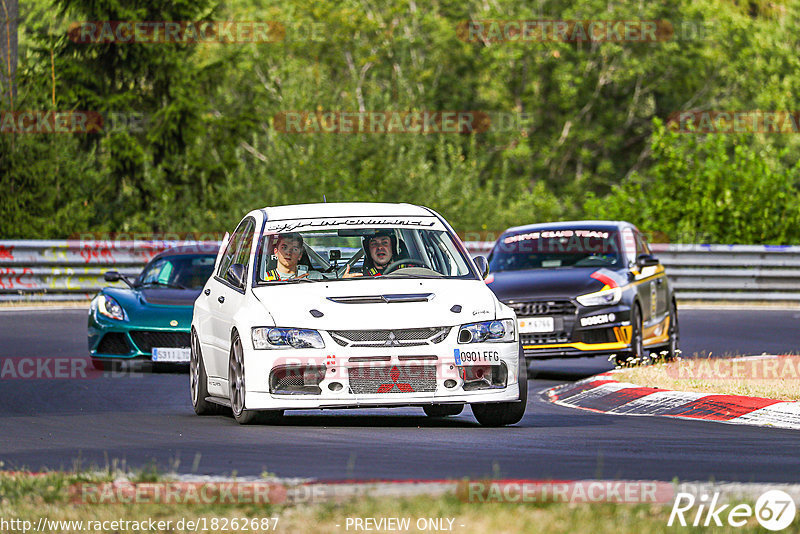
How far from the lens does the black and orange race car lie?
52.7 ft

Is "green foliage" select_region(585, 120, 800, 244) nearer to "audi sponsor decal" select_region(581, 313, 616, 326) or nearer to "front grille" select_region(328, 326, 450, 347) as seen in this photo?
"audi sponsor decal" select_region(581, 313, 616, 326)

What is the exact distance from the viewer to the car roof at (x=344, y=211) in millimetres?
11648

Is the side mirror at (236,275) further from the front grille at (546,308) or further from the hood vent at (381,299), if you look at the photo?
the front grille at (546,308)

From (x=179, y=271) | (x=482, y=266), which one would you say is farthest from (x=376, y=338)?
(x=179, y=271)

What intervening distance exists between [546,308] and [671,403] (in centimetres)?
351

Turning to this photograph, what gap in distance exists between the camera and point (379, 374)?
33.4 ft

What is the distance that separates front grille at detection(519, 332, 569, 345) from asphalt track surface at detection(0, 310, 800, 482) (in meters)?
1.10

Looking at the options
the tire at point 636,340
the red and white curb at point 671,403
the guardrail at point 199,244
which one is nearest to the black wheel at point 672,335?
the tire at point 636,340

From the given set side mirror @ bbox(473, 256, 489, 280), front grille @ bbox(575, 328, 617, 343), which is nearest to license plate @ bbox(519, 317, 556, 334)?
front grille @ bbox(575, 328, 617, 343)

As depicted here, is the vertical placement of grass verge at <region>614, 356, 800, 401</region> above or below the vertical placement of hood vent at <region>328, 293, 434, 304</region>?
below

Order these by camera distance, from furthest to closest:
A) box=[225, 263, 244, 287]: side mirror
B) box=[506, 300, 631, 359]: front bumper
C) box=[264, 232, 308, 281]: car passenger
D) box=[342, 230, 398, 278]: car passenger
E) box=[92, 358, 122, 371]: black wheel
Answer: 1. box=[92, 358, 122, 371]: black wheel
2. box=[506, 300, 631, 359]: front bumper
3. box=[342, 230, 398, 278]: car passenger
4. box=[264, 232, 308, 281]: car passenger
5. box=[225, 263, 244, 287]: side mirror

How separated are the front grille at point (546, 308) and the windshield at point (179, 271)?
12.2 feet

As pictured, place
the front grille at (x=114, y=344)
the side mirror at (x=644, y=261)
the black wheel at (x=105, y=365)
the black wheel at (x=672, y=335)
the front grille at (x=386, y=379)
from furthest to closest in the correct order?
the black wheel at (x=672, y=335), the side mirror at (x=644, y=261), the black wheel at (x=105, y=365), the front grille at (x=114, y=344), the front grille at (x=386, y=379)

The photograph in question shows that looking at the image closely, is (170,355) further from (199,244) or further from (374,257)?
(199,244)
